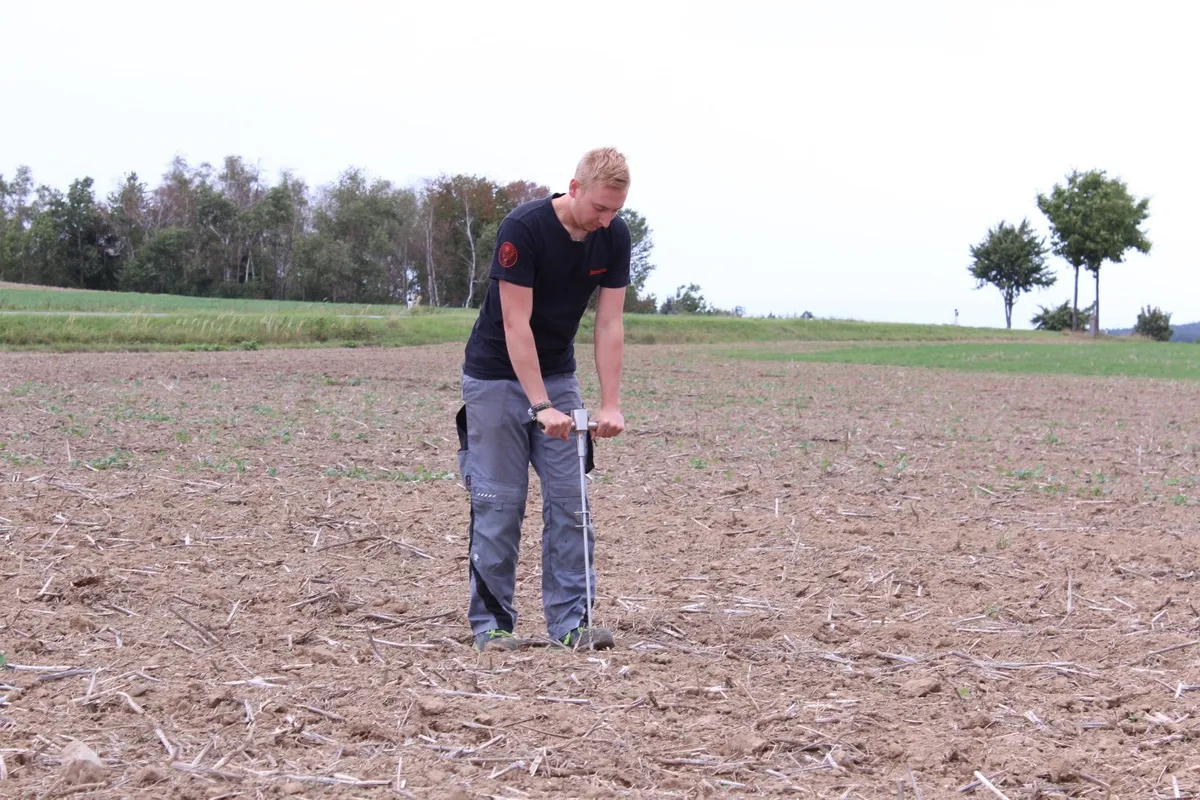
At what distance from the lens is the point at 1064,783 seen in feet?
11.7

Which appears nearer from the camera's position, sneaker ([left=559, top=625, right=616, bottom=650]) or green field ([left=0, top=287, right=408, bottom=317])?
sneaker ([left=559, top=625, right=616, bottom=650])

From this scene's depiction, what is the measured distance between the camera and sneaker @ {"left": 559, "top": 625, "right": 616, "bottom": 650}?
4922 mm

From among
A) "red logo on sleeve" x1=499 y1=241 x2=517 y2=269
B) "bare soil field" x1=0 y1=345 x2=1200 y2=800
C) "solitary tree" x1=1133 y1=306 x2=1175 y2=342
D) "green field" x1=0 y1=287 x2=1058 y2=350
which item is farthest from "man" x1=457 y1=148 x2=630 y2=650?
"solitary tree" x1=1133 y1=306 x2=1175 y2=342

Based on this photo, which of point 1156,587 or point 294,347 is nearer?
point 1156,587

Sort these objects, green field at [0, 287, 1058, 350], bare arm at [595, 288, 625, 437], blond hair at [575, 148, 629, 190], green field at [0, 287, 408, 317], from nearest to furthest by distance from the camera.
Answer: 1. blond hair at [575, 148, 629, 190]
2. bare arm at [595, 288, 625, 437]
3. green field at [0, 287, 1058, 350]
4. green field at [0, 287, 408, 317]

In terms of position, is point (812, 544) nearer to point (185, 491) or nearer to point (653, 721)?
point (653, 721)

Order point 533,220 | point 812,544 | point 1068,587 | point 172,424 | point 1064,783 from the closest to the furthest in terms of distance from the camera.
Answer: point 1064,783, point 533,220, point 1068,587, point 812,544, point 172,424

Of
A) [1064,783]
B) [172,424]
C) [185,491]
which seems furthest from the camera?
[172,424]

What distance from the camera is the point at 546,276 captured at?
16.0 feet

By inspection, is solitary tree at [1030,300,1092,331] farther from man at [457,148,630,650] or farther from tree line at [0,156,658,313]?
man at [457,148,630,650]

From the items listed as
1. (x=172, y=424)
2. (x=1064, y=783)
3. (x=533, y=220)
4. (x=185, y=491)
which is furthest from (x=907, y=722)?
(x=172, y=424)

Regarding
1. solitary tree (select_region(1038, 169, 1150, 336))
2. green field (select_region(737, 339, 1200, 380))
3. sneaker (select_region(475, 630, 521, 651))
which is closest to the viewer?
sneaker (select_region(475, 630, 521, 651))

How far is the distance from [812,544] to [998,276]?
7550 cm

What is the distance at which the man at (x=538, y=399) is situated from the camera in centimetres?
480
